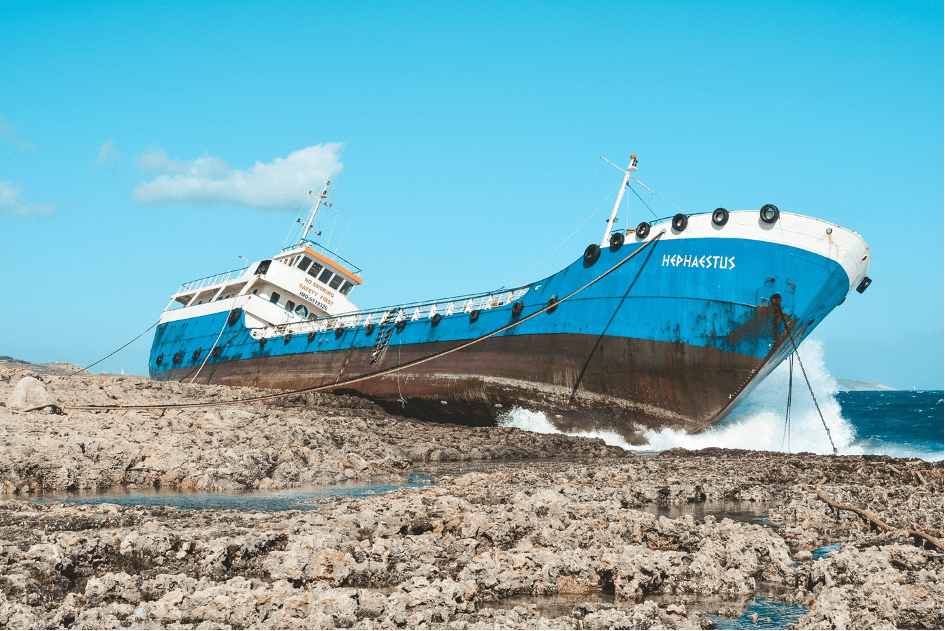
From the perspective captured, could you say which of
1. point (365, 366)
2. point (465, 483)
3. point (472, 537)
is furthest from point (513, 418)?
point (472, 537)

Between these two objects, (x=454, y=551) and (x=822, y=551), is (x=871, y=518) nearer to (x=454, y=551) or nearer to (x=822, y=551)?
(x=822, y=551)

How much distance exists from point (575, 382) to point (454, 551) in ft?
42.2

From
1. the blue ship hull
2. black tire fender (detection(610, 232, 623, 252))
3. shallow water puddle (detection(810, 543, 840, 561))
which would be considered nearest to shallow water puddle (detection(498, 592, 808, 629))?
shallow water puddle (detection(810, 543, 840, 561))

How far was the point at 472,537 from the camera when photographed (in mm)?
6305

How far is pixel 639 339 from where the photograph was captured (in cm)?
1762

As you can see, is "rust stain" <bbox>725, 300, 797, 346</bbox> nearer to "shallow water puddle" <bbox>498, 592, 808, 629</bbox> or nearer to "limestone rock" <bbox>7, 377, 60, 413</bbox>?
"shallow water puddle" <bbox>498, 592, 808, 629</bbox>

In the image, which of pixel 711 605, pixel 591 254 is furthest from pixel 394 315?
pixel 711 605

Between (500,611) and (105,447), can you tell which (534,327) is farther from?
(500,611)

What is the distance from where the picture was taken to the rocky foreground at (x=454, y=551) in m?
4.48

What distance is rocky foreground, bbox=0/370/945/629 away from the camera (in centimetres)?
448

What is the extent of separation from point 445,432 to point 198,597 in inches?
555

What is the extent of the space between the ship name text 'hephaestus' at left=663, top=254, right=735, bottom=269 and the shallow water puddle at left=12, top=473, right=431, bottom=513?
9.39 metres

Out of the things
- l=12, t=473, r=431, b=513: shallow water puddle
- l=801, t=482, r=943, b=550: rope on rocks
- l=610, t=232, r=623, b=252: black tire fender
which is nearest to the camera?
l=801, t=482, r=943, b=550: rope on rocks

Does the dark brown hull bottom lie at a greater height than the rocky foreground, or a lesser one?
greater
